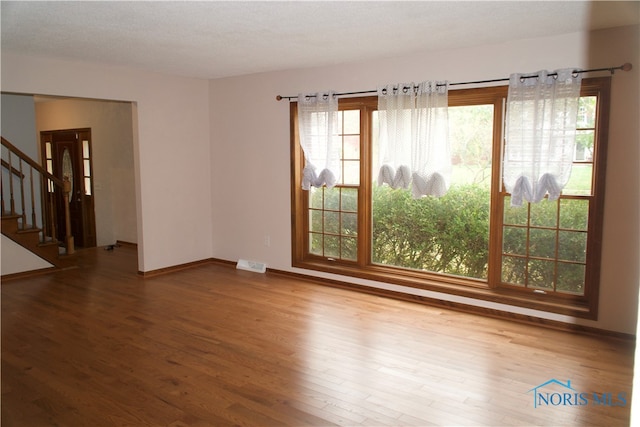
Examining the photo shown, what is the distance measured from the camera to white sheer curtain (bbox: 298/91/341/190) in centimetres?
537

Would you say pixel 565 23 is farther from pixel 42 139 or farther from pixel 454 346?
pixel 42 139

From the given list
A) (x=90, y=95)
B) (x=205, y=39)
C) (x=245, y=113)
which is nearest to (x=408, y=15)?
(x=205, y=39)

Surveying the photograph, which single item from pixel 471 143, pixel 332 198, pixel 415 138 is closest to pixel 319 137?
pixel 332 198

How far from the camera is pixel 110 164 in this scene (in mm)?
8016

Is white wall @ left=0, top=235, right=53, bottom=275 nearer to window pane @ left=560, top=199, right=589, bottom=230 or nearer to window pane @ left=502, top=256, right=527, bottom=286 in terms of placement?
window pane @ left=502, top=256, right=527, bottom=286

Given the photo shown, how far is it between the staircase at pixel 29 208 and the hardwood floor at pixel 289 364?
1055 millimetres

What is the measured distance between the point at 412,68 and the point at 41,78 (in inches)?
152

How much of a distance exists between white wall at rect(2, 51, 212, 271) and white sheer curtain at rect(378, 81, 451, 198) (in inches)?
109

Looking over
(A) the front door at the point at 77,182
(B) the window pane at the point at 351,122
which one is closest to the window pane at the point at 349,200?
(B) the window pane at the point at 351,122

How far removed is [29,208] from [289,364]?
210 inches

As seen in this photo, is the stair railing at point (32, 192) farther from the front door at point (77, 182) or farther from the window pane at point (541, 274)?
the window pane at point (541, 274)

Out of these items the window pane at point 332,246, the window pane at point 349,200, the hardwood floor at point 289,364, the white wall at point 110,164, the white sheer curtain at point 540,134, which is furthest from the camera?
the white wall at point 110,164

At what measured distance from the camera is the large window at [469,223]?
412 cm

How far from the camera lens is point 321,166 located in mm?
5496
